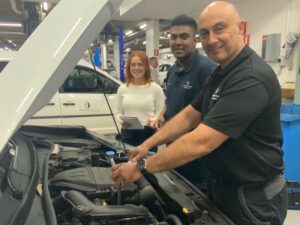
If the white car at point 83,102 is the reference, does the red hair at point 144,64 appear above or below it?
above

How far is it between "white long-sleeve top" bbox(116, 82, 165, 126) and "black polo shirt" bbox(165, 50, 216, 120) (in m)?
0.54

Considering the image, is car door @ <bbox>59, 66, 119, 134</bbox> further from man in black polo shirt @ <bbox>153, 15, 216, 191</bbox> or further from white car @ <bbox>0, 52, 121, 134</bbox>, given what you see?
man in black polo shirt @ <bbox>153, 15, 216, 191</bbox>

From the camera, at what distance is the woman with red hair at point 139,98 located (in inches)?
120

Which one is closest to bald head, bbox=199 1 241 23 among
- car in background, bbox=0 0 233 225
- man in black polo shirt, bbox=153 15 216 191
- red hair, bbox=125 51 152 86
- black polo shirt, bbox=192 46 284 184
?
black polo shirt, bbox=192 46 284 184

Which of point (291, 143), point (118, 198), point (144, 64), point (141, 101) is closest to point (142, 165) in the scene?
point (118, 198)

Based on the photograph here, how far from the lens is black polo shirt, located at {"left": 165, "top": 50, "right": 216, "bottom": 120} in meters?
2.35

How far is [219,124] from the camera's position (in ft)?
4.27

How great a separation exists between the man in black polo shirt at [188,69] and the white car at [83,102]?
2.50 metres

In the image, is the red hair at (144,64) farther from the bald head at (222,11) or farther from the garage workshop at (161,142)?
the bald head at (222,11)

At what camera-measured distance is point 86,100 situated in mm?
4992

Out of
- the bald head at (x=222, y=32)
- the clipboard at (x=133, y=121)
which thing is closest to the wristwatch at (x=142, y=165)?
the bald head at (x=222, y=32)

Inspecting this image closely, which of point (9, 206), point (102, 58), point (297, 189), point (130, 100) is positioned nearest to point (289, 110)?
point (297, 189)

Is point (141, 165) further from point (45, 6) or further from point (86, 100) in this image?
point (45, 6)

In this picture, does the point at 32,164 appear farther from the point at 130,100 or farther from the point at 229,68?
the point at 130,100
